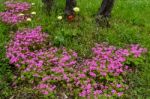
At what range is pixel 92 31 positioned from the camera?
1016 centimetres

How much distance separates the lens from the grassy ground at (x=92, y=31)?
8.55m

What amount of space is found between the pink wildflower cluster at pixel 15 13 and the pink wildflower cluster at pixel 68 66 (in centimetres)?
107

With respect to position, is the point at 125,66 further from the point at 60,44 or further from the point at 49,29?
the point at 49,29

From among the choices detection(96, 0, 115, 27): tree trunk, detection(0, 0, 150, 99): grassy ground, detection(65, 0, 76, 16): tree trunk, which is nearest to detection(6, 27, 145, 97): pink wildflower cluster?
detection(0, 0, 150, 99): grassy ground

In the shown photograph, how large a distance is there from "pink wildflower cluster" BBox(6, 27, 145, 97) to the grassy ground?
0.32 meters

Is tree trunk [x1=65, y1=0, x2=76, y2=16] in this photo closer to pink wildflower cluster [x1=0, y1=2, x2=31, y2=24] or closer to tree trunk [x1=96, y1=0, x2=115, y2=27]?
tree trunk [x1=96, y1=0, x2=115, y2=27]

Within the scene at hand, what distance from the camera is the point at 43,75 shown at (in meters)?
8.16

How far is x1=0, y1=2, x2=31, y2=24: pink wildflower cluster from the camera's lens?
1050cm

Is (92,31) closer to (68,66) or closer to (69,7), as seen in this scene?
(69,7)

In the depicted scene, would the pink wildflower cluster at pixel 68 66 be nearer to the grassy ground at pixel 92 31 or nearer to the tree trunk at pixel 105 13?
the grassy ground at pixel 92 31

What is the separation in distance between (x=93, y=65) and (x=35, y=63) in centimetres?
163

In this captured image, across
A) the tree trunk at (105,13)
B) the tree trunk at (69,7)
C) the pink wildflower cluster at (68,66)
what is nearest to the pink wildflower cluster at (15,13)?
the pink wildflower cluster at (68,66)

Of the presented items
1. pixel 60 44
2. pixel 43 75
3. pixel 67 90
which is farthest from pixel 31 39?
pixel 67 90

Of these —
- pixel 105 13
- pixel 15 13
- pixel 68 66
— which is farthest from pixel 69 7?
pixel 68 66
